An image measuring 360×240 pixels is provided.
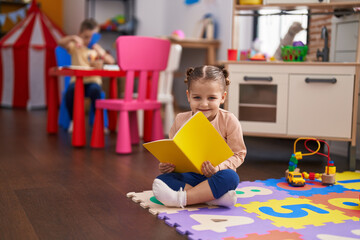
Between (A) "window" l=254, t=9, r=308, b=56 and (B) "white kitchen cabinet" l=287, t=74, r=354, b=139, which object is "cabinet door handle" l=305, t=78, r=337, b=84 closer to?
(B) "white kitchen cabinet" l=287, t=74, r=354, b=139

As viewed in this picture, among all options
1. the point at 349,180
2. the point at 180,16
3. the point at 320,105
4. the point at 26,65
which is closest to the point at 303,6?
the point at 320,105

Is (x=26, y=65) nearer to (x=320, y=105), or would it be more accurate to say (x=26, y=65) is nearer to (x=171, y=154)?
(x=320, y=105)

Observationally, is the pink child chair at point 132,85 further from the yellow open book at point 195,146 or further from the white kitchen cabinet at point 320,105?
the yellow open book at point 195,146

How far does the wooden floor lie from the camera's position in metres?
1.43

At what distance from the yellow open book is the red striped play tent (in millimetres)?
4432

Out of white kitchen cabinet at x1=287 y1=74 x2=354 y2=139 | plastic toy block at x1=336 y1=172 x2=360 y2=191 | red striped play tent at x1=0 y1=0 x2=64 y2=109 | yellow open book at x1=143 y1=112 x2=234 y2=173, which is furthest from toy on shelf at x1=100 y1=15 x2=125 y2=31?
yellow open book at x1=143 y1=112 x2=234 y2=173

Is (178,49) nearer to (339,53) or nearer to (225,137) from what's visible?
(339,53)

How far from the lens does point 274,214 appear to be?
61.9 inches

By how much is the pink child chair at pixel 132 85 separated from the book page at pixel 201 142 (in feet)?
4.08

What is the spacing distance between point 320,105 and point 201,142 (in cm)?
117

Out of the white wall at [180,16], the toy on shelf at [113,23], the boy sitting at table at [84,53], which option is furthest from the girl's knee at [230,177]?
the toy on shelf at [113,23]

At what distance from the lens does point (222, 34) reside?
4477mm

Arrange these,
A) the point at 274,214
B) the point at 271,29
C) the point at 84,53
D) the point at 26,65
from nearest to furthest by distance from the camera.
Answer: the point at 274,214 < the point at 84,53 < the point at 271,29 < the point at 26,65

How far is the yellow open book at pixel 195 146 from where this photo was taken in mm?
1570
